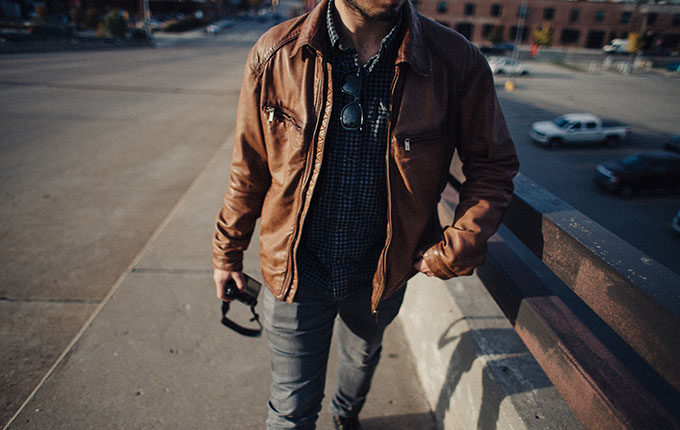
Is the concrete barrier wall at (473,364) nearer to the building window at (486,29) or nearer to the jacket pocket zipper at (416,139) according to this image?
the jacket pocket zipper at (416,139)

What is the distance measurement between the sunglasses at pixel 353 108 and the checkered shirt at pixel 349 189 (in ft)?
0.06

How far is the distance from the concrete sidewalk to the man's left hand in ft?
3.39

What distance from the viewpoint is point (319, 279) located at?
5.22ft

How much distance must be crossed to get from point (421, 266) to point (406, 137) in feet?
1.64

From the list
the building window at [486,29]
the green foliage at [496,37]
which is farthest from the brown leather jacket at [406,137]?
the building window at [486,29]

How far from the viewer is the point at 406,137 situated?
1370 mm

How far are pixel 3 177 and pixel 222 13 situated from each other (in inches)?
3759

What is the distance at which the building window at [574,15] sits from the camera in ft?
120

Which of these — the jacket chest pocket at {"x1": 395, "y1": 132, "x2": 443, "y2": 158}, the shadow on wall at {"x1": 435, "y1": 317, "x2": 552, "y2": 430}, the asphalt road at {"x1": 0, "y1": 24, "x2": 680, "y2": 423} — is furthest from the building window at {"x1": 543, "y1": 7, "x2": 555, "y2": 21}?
the jacket chest pocket at {"x1": 395, "y1": 132, "x2": 443, "y2": 158}

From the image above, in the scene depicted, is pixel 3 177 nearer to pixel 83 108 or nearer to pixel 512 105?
pixel 83 108

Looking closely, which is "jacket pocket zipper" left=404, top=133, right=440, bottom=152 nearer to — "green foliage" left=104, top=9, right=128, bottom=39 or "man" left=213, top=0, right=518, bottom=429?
"man" left=213, top=0, right=518, bottom=429

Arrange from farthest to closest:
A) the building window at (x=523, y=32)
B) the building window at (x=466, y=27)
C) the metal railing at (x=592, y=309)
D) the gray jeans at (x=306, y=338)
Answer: the building window at (x=466, y=27) < the building window at (x=523, y=32) < the gray jeans at (x=306, y=338) < the metal railing at (x=592, y=309)

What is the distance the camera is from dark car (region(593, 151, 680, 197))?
380cm

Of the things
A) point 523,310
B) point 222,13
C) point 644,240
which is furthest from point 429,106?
point 222,13
